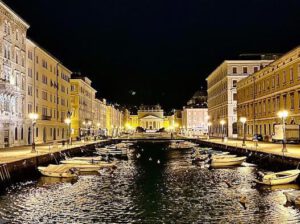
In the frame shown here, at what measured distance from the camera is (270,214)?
27.1 meters

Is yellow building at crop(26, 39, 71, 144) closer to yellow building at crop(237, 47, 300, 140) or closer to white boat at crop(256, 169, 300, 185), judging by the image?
yellow building at crop(237, 47, 300, 140)

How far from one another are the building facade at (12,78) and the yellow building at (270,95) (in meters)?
41.6

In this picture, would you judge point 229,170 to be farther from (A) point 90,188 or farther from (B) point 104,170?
(A) point 90,188

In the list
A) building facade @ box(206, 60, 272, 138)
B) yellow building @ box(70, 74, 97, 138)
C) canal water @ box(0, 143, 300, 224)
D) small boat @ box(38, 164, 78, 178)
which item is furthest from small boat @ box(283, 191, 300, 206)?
yellow building @ box(70, 74, 97, 138)

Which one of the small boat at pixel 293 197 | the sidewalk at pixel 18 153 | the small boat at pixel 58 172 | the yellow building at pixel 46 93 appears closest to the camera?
the small boat at pixel 293 197

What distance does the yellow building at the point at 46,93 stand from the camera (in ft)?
266

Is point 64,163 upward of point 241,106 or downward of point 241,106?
downward

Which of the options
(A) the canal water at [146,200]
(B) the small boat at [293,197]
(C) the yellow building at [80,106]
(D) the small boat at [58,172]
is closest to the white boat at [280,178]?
(A) the canal water at [146,200]

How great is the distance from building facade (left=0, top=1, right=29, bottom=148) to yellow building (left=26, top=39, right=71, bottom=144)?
12.7ft

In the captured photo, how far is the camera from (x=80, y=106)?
13125 centimetres

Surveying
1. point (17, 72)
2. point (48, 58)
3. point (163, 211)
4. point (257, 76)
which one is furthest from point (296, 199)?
point (48, 58)

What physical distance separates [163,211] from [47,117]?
6728 centimetres

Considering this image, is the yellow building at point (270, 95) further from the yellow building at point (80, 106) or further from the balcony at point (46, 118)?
the yellow building at point (80, 106)

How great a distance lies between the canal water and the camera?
26.4m
